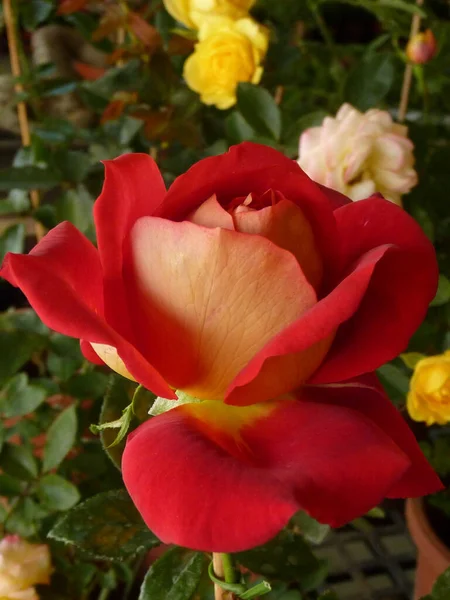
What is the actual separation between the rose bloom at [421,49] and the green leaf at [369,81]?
0.02 metres

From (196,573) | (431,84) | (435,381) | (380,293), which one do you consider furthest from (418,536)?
(431,84)

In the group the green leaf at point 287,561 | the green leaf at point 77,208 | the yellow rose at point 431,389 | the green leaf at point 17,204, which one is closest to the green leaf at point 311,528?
the green leaf at point 287,561

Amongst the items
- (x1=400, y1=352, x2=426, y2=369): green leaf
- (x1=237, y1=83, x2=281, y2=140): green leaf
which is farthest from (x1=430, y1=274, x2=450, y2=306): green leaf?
(x1=237, y1=83, x2=281, y2=140): green leaf

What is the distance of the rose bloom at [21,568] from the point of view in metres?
0.47

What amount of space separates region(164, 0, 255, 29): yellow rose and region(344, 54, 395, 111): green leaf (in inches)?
5.1

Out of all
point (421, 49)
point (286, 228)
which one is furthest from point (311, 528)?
point (421, 49)

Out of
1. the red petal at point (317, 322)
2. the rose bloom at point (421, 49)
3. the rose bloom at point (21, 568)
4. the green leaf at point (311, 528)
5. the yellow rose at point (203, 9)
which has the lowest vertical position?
the rose bloom at point (21, 568)

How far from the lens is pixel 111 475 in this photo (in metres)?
0.56

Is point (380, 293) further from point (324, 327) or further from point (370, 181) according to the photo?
point (370, 181)

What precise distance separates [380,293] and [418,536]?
433 mm

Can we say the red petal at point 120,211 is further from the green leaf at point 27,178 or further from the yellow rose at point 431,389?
the green leaf at point 27,178

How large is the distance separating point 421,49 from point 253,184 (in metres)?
0.47

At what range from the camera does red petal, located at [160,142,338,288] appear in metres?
0.23

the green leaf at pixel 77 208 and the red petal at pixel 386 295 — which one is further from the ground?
the red petal at pixel 386 295
